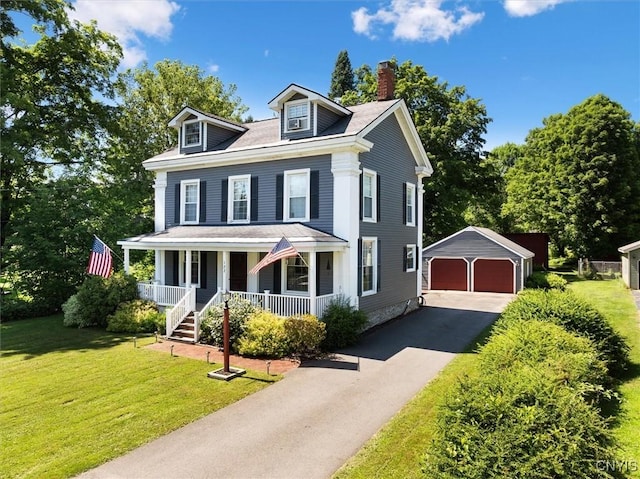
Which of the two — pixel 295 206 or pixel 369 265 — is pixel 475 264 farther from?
pixel 295 206

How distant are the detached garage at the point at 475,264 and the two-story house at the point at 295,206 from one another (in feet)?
32.1

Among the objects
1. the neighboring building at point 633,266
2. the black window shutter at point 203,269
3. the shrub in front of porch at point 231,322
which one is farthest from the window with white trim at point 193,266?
the neighboring building at point 633,266

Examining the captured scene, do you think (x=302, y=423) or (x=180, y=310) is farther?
(x=180, y=310)

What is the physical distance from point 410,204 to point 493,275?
1134 cm

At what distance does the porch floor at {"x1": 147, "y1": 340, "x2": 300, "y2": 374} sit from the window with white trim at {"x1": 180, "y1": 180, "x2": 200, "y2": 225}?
6494 millimetres

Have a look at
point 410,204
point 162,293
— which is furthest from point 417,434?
point 410,204

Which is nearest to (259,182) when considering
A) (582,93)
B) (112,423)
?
(112,423)

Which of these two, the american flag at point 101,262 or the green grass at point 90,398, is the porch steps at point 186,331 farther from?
the american flag at point 101,262

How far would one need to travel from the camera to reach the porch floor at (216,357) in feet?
37.5

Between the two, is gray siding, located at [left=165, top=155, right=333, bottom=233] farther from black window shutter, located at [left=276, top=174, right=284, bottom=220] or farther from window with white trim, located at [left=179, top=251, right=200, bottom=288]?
window with white trim, located at [left=179, top=251, right=200, bottom=288]

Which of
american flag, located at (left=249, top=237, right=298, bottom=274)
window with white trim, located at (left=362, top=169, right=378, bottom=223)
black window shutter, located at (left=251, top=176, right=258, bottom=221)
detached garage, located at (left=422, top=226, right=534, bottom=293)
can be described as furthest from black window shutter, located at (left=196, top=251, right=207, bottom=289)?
detached garage, located at (left=422, top=226, right=534, bottom=293)

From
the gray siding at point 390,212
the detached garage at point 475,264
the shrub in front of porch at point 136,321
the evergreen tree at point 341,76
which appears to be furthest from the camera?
the evergreen tree at point 341,76

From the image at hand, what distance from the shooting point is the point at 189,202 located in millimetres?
18922

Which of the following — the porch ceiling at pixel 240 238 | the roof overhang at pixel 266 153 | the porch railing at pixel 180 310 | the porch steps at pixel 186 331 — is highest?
the roof overhang at pixel 266 153
